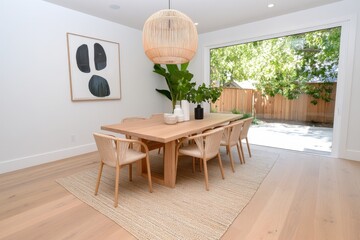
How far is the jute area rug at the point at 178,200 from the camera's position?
1.66m

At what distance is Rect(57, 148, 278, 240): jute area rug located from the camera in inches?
65.5

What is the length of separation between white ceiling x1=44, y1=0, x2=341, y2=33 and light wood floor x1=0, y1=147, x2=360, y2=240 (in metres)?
2.65

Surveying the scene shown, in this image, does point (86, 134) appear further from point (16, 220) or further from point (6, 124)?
point (16, 220)

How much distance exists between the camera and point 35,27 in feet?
9.92

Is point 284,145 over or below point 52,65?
below

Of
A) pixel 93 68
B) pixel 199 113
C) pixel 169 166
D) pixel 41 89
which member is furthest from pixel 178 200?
pixel 93 68

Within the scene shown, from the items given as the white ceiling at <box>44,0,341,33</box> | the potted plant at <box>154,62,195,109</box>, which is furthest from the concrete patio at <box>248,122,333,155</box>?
the white ceiling at <box>44,0,341,33</box>

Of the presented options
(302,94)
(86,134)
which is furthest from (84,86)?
(302,94)

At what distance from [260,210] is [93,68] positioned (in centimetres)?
355

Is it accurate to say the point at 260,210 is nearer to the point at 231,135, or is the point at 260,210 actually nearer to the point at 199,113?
the point at 231,135

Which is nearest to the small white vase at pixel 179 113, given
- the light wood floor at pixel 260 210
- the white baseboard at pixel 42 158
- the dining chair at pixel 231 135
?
the dining chair at pixel 231 135

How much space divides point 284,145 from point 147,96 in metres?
3.28

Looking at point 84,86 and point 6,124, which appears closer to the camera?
point 6,124

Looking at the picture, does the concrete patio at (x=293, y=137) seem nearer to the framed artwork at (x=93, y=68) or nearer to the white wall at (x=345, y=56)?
the white wall at (x=345, y=56)
